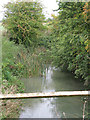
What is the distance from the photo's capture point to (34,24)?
3678mm

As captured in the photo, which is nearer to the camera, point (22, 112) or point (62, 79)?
point (22, 112)

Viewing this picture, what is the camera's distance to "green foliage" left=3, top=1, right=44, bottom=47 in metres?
2.94

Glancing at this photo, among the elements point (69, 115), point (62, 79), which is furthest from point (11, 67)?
point (69, 115)

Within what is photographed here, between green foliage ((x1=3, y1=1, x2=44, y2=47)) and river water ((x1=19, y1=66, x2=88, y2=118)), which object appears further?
green foliage ((x1=3, y1=1, x2=44, y2=47))

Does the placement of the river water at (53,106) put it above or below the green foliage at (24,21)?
below

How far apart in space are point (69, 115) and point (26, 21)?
8.45ft

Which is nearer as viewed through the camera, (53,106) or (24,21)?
(53,106)

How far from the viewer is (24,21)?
3.19 meters

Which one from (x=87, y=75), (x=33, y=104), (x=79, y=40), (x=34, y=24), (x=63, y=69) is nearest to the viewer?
(x=33, y=104)

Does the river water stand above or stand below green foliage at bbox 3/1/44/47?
below

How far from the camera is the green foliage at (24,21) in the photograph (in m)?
2.94

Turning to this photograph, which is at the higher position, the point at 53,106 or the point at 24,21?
the point at 24,21

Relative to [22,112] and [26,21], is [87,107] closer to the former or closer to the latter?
[22,112]

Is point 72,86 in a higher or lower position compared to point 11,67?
lower
